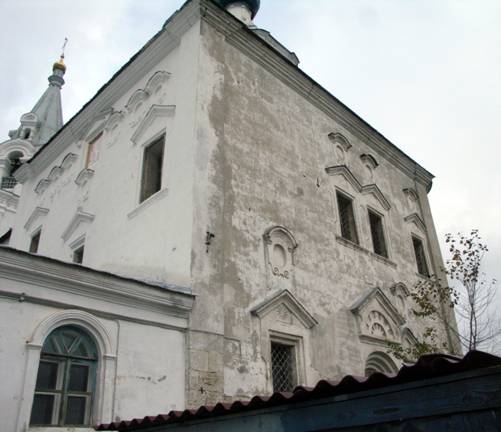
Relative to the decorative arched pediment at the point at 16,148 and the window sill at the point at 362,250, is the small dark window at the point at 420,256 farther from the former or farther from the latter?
the decorative arched pediment at the point at 16,148

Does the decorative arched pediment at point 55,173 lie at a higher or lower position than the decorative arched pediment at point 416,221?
higher

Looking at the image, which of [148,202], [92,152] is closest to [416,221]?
[148,202]

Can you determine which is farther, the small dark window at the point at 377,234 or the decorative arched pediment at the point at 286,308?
the small dark window at the point at 377,234

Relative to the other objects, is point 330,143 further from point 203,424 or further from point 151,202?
point 203,424

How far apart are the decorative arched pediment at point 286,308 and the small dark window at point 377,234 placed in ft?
14.7

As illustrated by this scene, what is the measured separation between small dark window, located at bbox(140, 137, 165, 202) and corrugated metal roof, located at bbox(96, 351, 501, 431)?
5801 millimetres

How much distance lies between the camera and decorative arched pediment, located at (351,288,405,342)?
10633 millimetres

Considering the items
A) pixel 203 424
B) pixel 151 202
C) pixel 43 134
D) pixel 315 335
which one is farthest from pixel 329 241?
pixel 43 134

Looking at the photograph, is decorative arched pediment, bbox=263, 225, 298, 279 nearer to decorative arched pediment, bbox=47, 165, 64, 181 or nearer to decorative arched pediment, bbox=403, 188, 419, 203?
decorative arched pediment, bbox=403, 188, 419, 203

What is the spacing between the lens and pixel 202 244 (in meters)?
7.92

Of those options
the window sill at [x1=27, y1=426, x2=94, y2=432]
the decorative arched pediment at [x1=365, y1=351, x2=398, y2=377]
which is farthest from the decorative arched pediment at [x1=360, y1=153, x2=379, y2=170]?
the window sill at [x1=27, y1=426, x2=94, y2=432]

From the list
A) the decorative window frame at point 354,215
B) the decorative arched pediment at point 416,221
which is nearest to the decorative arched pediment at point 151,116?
the decorative window frame at point 354,215

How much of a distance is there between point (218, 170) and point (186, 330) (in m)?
3.03

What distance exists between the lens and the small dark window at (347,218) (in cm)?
1220
